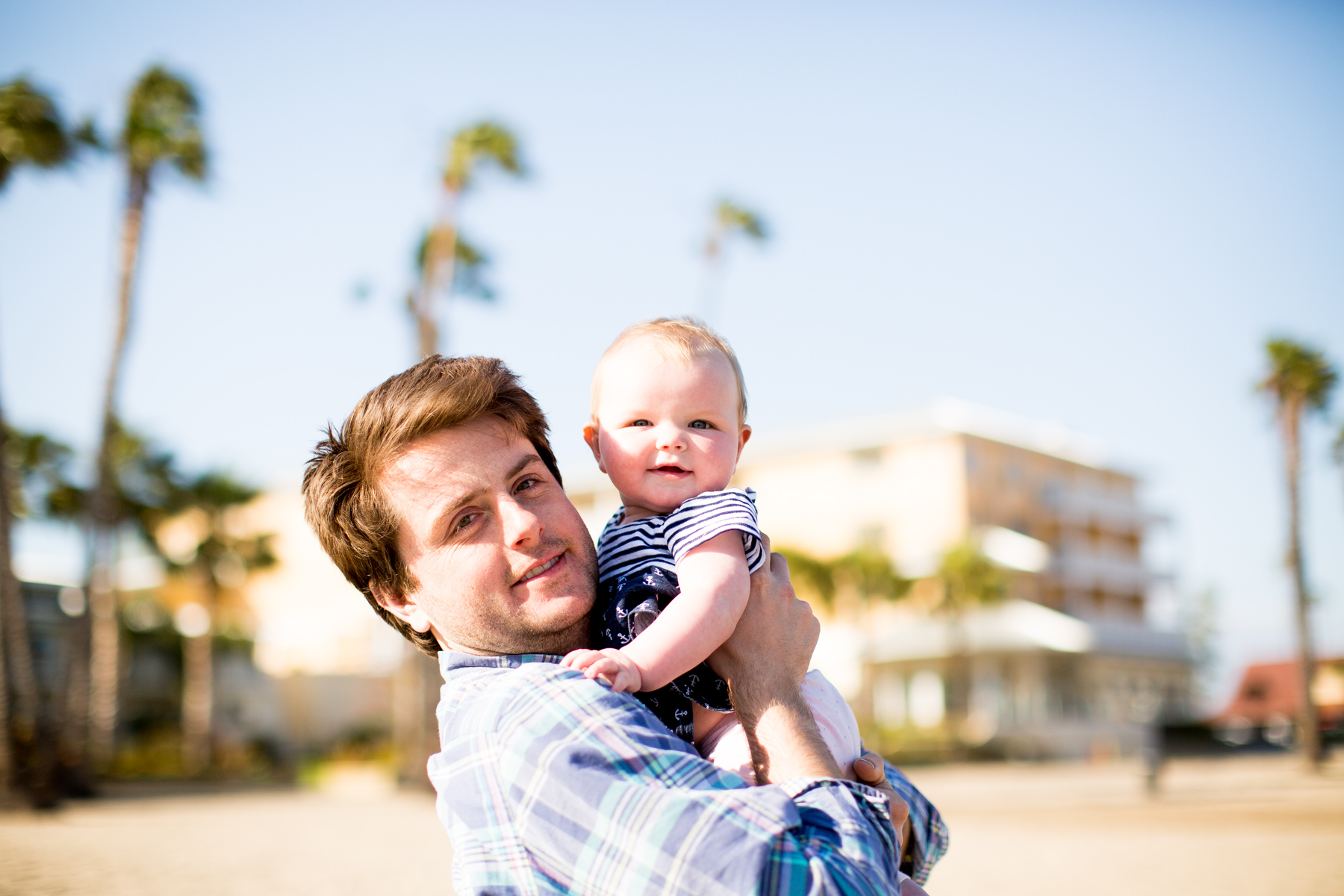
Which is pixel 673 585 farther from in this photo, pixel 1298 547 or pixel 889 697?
pixel 889 697

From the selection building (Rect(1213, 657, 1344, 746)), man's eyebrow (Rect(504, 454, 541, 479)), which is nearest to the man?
man's eyebrow (Rect(504, 454, 541, 479))

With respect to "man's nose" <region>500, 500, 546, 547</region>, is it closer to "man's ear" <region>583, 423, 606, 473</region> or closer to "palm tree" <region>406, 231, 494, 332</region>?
"man's ear" <region>583, 423, 606, 473</region>

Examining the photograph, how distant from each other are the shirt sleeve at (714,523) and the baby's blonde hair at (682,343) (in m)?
0.37

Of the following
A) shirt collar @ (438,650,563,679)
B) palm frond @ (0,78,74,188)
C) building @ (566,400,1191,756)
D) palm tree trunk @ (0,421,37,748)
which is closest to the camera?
shirt collar @ (438,650,563,679)

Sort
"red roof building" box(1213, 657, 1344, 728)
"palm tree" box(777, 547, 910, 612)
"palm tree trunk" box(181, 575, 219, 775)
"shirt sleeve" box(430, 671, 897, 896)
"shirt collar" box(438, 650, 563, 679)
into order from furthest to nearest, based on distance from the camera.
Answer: "red roof building" box(1213, 657, 1344, 728) < "palm tree" box(777, 547, 910, 612) < "palm tree trunk" box(181, 575, 219, 775) < "shirt collar" box(438, 650, 563, 679) < "shirt sleeve" box(430, 671, 897, 896)

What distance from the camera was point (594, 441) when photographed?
277cm

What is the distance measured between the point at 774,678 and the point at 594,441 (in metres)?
0.85

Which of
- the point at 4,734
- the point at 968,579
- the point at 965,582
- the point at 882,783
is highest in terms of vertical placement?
the point at 882,783

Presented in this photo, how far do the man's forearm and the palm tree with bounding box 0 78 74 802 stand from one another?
20.4 metres

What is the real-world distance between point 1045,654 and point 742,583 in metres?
54.3

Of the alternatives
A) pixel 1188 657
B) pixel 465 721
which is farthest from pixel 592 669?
pixel 1188 657

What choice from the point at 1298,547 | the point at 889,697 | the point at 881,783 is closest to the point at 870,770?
the point at 881,783

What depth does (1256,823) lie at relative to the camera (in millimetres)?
17500

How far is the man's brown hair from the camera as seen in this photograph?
2.33 metres
